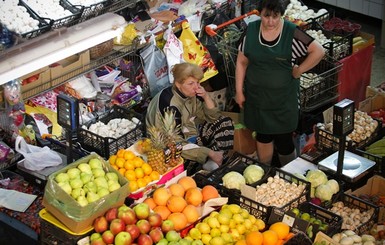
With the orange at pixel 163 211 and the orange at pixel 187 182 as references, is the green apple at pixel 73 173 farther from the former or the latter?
the orange at pixel 187 182

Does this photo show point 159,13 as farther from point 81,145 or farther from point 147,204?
point 147,204

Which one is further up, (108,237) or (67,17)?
(67,17)

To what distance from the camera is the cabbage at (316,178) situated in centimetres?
572

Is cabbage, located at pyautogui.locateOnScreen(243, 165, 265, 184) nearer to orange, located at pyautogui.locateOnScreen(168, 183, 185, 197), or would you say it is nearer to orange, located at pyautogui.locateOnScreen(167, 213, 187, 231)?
orange, located at pyautogui.locateOnScreen(168, 183, 185, 197)

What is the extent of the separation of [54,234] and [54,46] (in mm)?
1451

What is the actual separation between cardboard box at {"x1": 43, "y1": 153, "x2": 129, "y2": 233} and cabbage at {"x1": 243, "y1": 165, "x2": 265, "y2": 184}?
1.06 m

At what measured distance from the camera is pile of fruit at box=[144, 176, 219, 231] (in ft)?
16.6

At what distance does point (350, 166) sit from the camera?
19.4 ft

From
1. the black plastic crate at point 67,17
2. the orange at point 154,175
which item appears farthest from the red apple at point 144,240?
the black plastic crate at point 67,17

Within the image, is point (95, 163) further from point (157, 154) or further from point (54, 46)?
point (54, 46)

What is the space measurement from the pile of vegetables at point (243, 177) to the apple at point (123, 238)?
3.68 ft

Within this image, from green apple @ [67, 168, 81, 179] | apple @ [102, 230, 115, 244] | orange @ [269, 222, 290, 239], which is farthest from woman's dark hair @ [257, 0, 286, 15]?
apple @ [102, 230, 115, 244]

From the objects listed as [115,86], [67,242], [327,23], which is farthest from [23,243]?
[327,23]

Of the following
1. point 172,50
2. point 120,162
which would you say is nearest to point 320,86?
point 172,50
